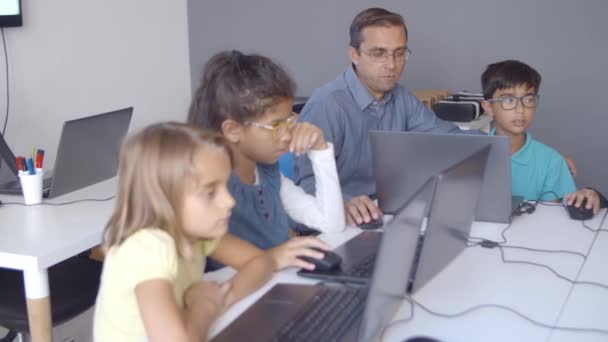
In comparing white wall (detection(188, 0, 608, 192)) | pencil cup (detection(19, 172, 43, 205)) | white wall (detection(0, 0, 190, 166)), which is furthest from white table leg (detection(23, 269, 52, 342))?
white wall (detection(188, 0, 608, 192))

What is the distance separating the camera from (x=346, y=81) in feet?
7.66

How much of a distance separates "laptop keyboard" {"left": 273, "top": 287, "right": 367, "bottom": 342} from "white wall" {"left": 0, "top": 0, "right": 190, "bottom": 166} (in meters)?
2.37

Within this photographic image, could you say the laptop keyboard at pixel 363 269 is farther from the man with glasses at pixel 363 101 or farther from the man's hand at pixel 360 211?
the man with glasses at pixel 363 101

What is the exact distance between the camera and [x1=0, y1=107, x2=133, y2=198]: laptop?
6.02ft

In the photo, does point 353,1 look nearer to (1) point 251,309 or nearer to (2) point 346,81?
(2) point 346,81

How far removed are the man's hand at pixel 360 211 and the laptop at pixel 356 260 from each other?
4.3 inches

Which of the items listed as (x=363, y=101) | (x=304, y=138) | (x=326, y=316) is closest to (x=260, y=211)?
(x=304, y=138)

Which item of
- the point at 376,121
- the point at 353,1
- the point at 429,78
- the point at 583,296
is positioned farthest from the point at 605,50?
the point at 583,296

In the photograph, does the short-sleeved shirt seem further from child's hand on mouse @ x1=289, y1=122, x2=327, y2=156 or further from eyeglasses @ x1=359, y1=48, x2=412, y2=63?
eyeglasses @ x1=359, y1=48, x2=412, y2=63

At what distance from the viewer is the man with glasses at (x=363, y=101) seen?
2264mm

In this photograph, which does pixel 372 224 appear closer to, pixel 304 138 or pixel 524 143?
pixel 304 138

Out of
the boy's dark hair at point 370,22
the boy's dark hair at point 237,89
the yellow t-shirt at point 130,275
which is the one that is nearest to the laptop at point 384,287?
the yellow t-shirt at point 130,275

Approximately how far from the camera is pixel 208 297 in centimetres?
120

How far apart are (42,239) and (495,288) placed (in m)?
1.03
